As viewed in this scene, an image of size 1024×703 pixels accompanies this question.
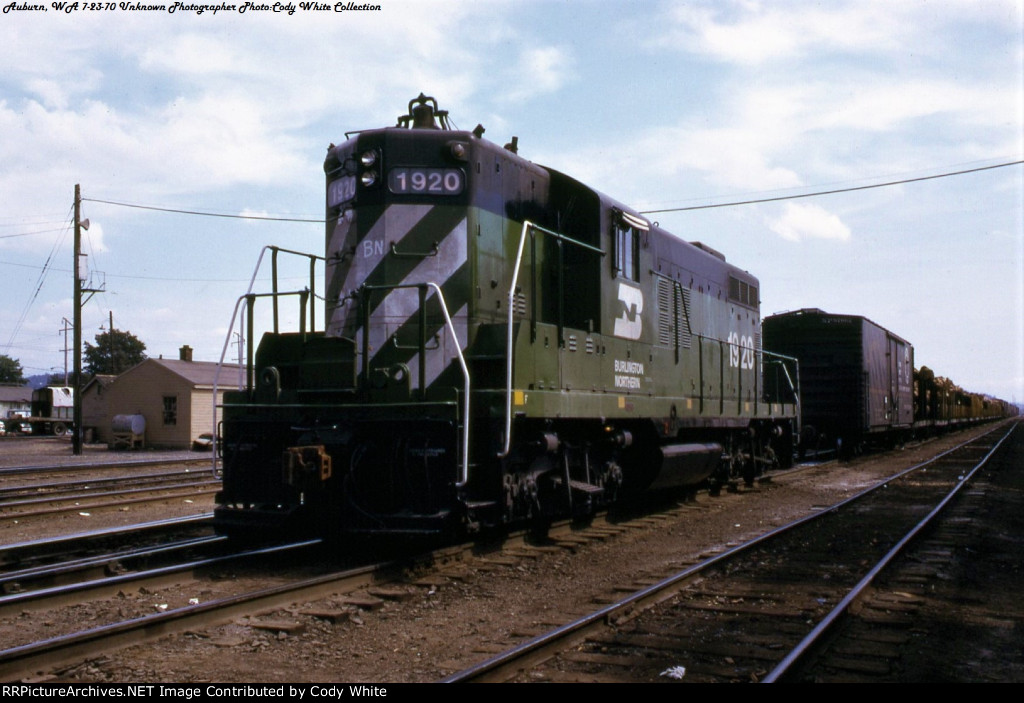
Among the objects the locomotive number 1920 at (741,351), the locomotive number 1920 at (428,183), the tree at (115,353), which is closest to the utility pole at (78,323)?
the locomotive number 1920 at (741,351)

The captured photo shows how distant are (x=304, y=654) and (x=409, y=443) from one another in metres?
2.08

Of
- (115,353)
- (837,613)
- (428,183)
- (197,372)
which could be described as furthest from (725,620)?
(115,353)

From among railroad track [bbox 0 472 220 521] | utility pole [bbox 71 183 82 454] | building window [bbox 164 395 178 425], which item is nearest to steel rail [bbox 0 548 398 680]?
railroad track [bbox 0 472 220 521]

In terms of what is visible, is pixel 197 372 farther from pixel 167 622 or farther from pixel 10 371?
pixel 10 371

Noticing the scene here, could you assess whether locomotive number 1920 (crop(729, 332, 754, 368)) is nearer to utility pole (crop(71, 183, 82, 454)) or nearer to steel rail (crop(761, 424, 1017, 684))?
steel rail (crop(761, 424, 1017, 684))

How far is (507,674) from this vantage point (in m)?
4.12

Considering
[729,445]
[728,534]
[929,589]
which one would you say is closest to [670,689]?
[929,589]

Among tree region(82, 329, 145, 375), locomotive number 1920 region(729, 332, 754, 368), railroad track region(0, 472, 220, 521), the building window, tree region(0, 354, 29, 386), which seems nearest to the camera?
railroad track region(0, 472, 220, 521)

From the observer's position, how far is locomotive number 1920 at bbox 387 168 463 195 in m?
7.26

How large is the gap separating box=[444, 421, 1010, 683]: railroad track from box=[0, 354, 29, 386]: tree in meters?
104

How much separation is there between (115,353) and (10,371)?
30.2 metres

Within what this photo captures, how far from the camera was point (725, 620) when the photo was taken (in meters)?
5.30

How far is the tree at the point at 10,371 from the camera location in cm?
9570

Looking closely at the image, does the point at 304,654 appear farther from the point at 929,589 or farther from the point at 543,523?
the point at 929,589
